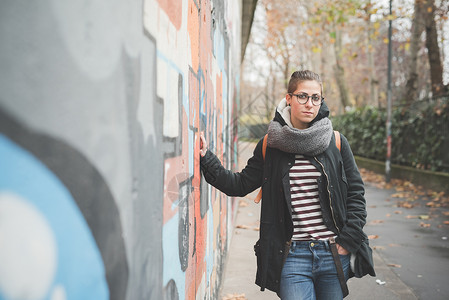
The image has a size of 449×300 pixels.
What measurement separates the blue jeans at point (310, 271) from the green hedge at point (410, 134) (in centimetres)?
1083

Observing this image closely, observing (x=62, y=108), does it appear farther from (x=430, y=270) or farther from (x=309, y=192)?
(x=430, y=270)

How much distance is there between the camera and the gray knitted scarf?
241cm

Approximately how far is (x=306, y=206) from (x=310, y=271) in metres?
0.37

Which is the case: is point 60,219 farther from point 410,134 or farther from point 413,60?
point 413,60

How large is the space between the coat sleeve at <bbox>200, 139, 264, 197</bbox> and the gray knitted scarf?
10.5 inches

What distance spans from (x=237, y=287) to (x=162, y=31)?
3911 mm

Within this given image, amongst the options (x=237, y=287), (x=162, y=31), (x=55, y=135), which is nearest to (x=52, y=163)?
(x=55, y=135)

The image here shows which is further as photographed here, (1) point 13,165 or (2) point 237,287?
(2) point 237,287

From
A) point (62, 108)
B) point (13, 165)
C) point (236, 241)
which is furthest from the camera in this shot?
point (236, 241)

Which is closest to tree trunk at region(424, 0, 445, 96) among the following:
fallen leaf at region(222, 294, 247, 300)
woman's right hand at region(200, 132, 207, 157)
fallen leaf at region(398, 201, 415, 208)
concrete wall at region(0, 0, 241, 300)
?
fallen leaf at region(398, 201, 415, 208)

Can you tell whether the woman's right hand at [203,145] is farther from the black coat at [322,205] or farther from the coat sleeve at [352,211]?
the coat sleeve at [352,211]

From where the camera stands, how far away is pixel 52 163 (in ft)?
2.57

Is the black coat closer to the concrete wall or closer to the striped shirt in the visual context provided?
the striped shirt

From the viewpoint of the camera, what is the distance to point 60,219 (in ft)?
2.61
